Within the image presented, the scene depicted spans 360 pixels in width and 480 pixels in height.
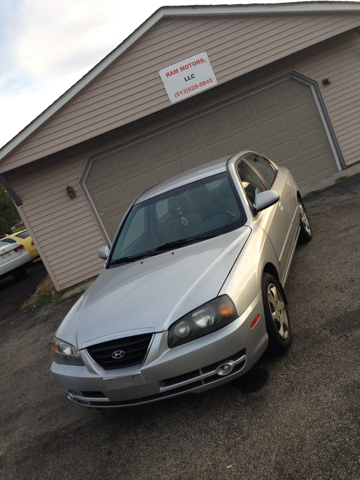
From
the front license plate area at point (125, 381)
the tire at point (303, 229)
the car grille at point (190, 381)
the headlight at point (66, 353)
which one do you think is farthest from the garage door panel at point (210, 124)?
the front license plate area at point (125, 381)

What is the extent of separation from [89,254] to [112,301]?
630cm

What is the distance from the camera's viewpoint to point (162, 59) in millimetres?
8828

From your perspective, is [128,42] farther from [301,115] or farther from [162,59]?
[301,115]

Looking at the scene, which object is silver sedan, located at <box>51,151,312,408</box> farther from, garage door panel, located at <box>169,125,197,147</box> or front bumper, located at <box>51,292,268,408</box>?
garage door panel, located at <box>169,125,197,147</box>

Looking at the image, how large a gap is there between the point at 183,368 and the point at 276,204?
240cm

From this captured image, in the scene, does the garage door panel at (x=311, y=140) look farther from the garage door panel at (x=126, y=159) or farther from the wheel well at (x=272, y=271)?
the wheel well at (x=272, y=271)

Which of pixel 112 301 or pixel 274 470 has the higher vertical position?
pixel 112 301

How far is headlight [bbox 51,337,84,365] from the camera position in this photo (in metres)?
3.13

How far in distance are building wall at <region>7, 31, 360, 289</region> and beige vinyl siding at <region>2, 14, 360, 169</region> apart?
49 centimetres

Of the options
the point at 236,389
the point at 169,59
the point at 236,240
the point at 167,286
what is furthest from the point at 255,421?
the point at 169,59

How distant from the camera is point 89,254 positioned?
9.48 m

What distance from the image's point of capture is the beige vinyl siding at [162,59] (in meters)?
8.73

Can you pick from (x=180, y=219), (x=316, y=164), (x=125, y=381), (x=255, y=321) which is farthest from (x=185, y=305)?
(x=316, y=164)

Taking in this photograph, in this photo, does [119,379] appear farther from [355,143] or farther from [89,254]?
[355,143]
